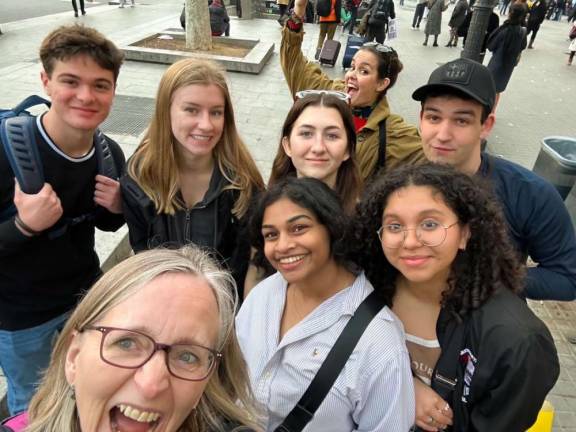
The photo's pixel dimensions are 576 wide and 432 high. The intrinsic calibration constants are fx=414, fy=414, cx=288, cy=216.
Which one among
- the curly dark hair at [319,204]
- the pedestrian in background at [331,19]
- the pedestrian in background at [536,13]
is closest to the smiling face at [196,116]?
the curly dark hair at [319,204]

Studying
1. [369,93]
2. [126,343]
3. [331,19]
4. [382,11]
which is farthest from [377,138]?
[382,11]

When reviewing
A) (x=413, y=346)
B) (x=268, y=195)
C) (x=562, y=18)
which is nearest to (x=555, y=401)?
(x=413, y=346)

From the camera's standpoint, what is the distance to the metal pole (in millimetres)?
4516

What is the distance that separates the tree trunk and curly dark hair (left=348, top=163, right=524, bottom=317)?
9308 millimetres

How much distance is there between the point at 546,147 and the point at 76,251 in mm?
4761

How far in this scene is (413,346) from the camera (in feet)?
5.64

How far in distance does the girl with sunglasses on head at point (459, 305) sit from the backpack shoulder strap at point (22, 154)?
1.53 metres

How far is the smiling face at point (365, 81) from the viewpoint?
10.8 feet

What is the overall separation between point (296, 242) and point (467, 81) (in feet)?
3.74

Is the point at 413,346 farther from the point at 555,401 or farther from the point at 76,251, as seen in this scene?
the point at 555,401

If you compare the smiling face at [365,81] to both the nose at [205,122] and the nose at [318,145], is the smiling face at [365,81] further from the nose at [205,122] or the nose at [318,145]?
the nose at [205,122]

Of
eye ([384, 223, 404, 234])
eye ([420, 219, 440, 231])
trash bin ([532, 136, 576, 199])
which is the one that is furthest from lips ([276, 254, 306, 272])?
trash bin ([532, 136, 576, 199])

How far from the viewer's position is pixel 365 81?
10.8 ft

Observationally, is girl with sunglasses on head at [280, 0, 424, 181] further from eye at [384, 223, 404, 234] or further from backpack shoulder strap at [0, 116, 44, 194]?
backpack shoulder strap at [0, 116, 44, 194]
